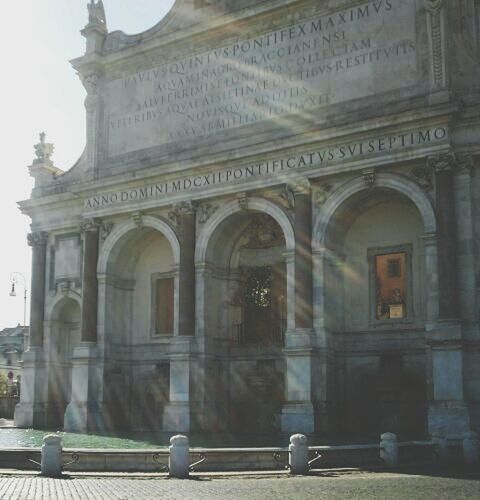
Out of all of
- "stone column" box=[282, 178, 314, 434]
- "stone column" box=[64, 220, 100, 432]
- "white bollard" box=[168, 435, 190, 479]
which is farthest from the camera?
"stone column" box=[64, 220, 100, 432]

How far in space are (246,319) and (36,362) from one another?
10150 mm

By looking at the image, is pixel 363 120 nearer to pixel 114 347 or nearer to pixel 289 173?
pixel 289 173

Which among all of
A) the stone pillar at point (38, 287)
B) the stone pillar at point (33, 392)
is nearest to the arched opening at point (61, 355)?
the stone pillar at point (33, 392)

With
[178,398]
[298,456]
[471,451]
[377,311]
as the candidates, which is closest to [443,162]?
[377,311]

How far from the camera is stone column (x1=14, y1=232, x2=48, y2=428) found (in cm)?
3578

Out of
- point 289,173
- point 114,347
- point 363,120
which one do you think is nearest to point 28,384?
point 114,347

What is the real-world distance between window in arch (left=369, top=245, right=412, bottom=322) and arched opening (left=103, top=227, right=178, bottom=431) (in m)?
8.68

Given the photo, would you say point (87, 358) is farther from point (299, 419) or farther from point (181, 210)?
point (299, 419)

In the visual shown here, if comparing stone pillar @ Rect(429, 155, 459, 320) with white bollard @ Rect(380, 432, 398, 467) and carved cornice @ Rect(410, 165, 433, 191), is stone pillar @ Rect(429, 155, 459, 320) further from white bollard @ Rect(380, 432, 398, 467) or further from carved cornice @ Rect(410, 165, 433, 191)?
white bollard @ Rect(380, 432, 398, 467)

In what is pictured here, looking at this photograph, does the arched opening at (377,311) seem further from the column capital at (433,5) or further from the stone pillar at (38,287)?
the stone pillar at (38,287)

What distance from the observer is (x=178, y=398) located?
30.4 metres

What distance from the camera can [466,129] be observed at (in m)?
26.2

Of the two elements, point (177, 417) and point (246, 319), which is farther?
point (246, 319)

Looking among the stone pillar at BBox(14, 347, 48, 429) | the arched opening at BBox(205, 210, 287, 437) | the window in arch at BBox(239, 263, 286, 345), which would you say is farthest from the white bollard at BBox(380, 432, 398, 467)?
the stone pillar at BBox(14, 347, 48, 429)
